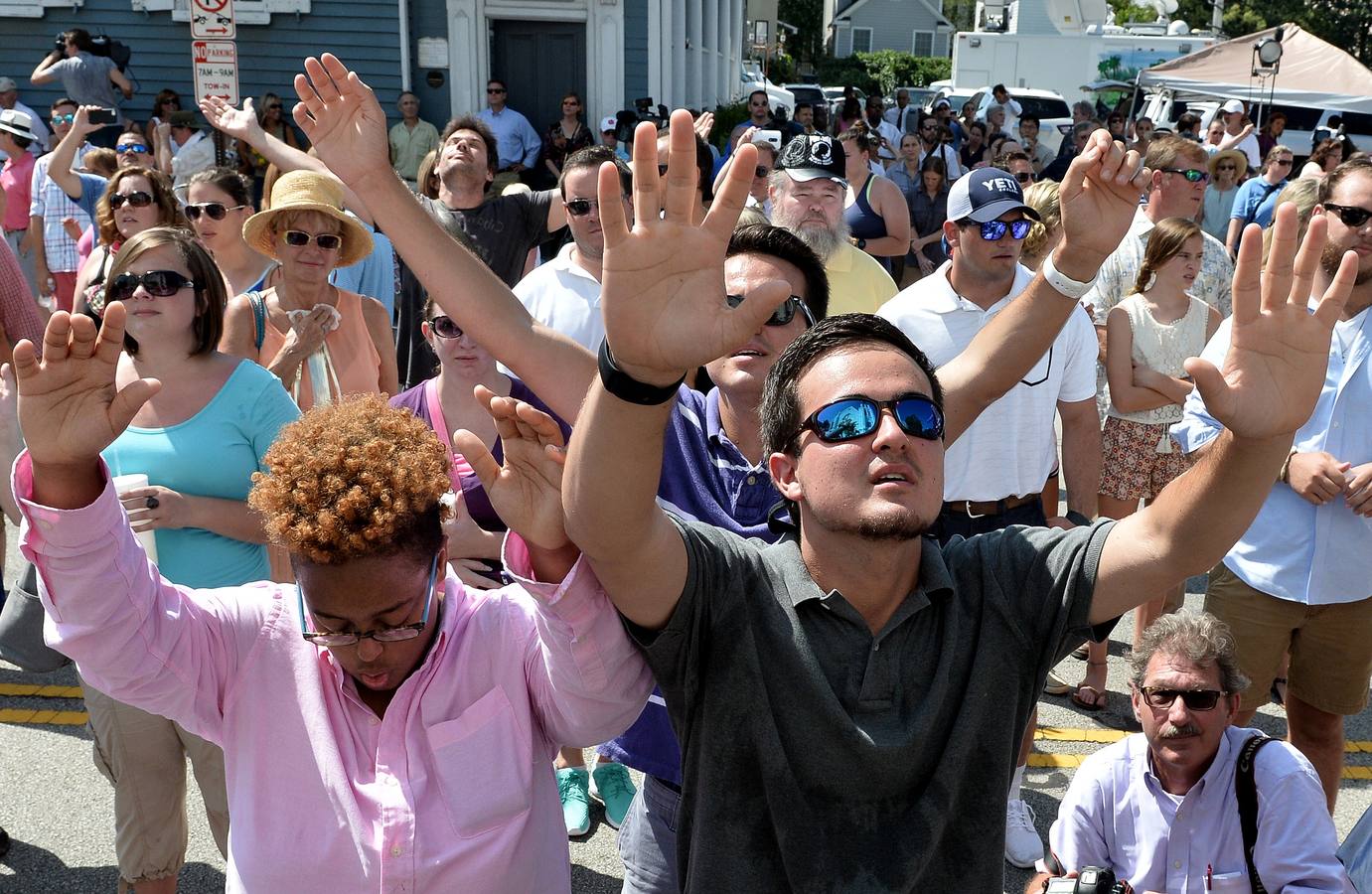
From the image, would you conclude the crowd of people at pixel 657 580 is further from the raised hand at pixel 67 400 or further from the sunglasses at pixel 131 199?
the sunglasses at pixel 131 199

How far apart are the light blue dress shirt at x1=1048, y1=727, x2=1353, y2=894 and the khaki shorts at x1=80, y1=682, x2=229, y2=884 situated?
228 cm

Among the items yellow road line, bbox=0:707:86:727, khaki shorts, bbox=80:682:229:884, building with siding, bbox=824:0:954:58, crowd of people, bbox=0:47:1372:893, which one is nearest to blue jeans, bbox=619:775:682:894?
crowd of people, bbox=0:47:1372:893

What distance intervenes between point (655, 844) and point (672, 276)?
1.44m

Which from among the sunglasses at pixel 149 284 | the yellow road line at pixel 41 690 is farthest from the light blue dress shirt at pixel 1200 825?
the yellow road line at pixel 41 690

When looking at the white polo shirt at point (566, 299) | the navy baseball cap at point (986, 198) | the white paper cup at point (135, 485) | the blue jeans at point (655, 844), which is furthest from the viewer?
the white polo shirt at point (566, 299)

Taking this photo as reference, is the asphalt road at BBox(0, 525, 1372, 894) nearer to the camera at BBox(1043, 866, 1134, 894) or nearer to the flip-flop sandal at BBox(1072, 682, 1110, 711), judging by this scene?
the flip-flop sandal at BBox(1072, 682, 1110, 711)

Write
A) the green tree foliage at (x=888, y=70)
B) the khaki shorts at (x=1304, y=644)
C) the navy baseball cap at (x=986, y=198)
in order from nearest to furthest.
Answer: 1. the khaki shorts at (x=1304, y=644)
2. the navy baseball cap at (x=986, y=198)
3. the green tree foliage at (x=888, y=70)

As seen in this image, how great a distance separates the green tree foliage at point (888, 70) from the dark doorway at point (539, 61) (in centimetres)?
3334

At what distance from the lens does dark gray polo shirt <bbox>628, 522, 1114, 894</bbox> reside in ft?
6.44

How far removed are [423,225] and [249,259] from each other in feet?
10.8

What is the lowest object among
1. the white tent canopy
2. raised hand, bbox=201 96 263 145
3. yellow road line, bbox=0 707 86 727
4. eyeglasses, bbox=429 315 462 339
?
yellow road line, bbox=0 707 86 727

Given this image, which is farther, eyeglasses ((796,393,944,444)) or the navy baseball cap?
the navy baseball cap

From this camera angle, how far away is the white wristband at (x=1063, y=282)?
2504mm

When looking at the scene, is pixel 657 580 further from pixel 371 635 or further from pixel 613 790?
pixel 613 790
